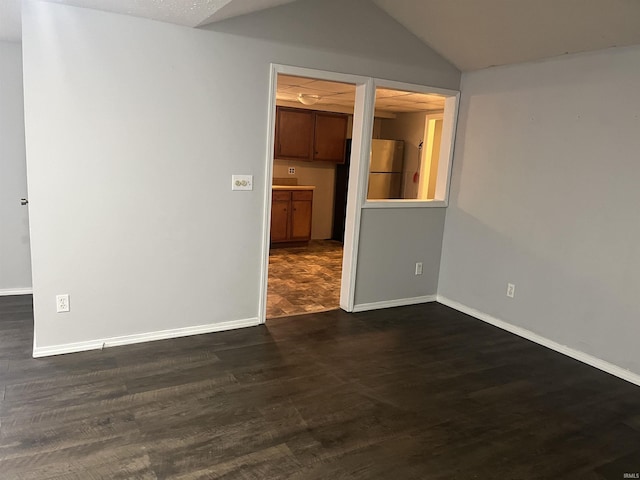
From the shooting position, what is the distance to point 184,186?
3262mm

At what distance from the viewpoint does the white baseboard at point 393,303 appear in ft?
14.0

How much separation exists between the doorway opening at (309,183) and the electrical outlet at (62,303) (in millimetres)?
→ 2251

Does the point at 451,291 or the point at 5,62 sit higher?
the point at 5,62

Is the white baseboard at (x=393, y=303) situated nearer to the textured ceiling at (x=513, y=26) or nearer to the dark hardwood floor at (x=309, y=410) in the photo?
the dark hardwood floor at (x=309, y=410)

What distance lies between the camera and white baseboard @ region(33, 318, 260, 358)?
9.94ft

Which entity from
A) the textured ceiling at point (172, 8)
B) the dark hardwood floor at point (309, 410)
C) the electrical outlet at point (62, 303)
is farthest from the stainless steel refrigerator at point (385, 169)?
the electrical outlet at point (62, 303)

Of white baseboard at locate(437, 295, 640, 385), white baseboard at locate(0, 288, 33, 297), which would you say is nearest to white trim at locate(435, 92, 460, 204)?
white baseboard at locate(437, 295, 640, 385)

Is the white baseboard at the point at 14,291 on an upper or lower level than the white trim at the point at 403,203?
lower

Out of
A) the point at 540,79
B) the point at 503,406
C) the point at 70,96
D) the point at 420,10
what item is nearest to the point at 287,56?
the point at 420,10

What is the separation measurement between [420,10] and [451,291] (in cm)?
257

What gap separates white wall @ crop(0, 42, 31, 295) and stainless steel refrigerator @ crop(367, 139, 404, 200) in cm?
434

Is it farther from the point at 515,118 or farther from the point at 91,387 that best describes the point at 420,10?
the point at 91,387

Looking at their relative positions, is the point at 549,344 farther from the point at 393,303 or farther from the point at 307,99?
the point at 307,99

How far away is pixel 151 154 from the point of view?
10.2 ft
